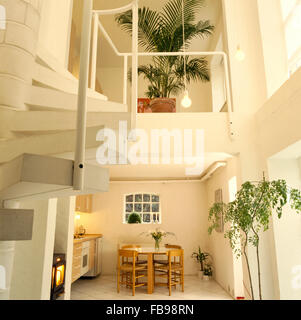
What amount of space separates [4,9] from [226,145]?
2.95 m

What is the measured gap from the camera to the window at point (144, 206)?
25.3ft

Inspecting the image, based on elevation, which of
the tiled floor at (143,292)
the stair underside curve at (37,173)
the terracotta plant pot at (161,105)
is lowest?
the tiled floor at (143,292)

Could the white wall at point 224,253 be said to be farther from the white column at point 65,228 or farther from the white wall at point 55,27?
the white wall at point 55,27

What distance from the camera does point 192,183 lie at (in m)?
7.76

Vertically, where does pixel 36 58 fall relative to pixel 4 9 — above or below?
below

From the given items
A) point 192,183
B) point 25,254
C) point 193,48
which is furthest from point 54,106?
point 192,183

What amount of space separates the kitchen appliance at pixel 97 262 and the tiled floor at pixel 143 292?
19 centimetres

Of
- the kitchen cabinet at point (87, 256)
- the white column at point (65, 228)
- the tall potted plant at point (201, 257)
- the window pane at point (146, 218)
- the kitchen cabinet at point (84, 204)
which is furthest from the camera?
the window pane at point (146, 218)

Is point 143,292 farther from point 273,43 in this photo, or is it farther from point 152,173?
point 273,43

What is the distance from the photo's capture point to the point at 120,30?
612cm

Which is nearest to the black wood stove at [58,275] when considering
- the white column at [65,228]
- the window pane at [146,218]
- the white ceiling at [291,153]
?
the white column at [65,228]

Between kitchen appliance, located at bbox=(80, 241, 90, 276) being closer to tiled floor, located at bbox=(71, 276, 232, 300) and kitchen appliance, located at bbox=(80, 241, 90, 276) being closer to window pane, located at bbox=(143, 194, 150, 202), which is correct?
tiled floor, located at bbox=(71, 276, 232, 300)

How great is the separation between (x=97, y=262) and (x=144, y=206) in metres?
1.96
